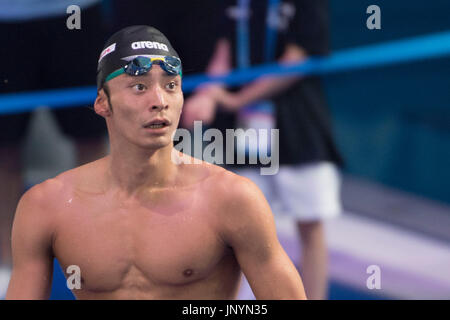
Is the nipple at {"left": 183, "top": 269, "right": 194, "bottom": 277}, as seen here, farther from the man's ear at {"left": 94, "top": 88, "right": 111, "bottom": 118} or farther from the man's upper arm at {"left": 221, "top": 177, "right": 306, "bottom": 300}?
the man's ear at {"left": 94, "top": 88, "right": 111, "bottom": 118}

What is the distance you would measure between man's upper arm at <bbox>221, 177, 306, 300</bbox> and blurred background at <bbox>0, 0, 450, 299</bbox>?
130 cm

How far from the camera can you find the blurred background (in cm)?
310

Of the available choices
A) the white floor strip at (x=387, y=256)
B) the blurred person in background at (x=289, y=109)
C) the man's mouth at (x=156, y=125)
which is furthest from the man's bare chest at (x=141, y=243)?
the white floor strip at (x=387, y=256)

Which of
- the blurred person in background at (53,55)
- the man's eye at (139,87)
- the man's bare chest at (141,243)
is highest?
the blurred person in background at (53,55)

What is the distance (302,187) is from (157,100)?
1589mm

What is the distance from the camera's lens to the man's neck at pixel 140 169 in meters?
1.79

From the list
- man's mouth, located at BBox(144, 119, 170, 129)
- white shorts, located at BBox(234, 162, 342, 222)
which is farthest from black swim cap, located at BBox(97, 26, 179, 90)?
white shorts, located at BBox(234, 162, 342, 222)

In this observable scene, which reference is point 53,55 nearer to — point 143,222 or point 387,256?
point 143,222

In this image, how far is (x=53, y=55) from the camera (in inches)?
96.7

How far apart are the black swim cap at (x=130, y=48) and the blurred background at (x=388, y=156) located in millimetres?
1311

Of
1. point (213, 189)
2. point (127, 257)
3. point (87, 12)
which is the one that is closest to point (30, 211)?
point (127, 257)

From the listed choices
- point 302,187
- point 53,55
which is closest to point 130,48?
point 53,55

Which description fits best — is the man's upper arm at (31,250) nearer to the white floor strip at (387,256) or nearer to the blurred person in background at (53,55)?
the blurred person in background at (53,55)

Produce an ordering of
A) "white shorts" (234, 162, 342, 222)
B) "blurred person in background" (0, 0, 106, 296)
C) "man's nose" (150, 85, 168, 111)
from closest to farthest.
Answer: "man's nose" (150, 85, 168, 111)
"blurred person in background" (0, 0, 106, 296)
"white shorts" (234, 162, 342, 222)
